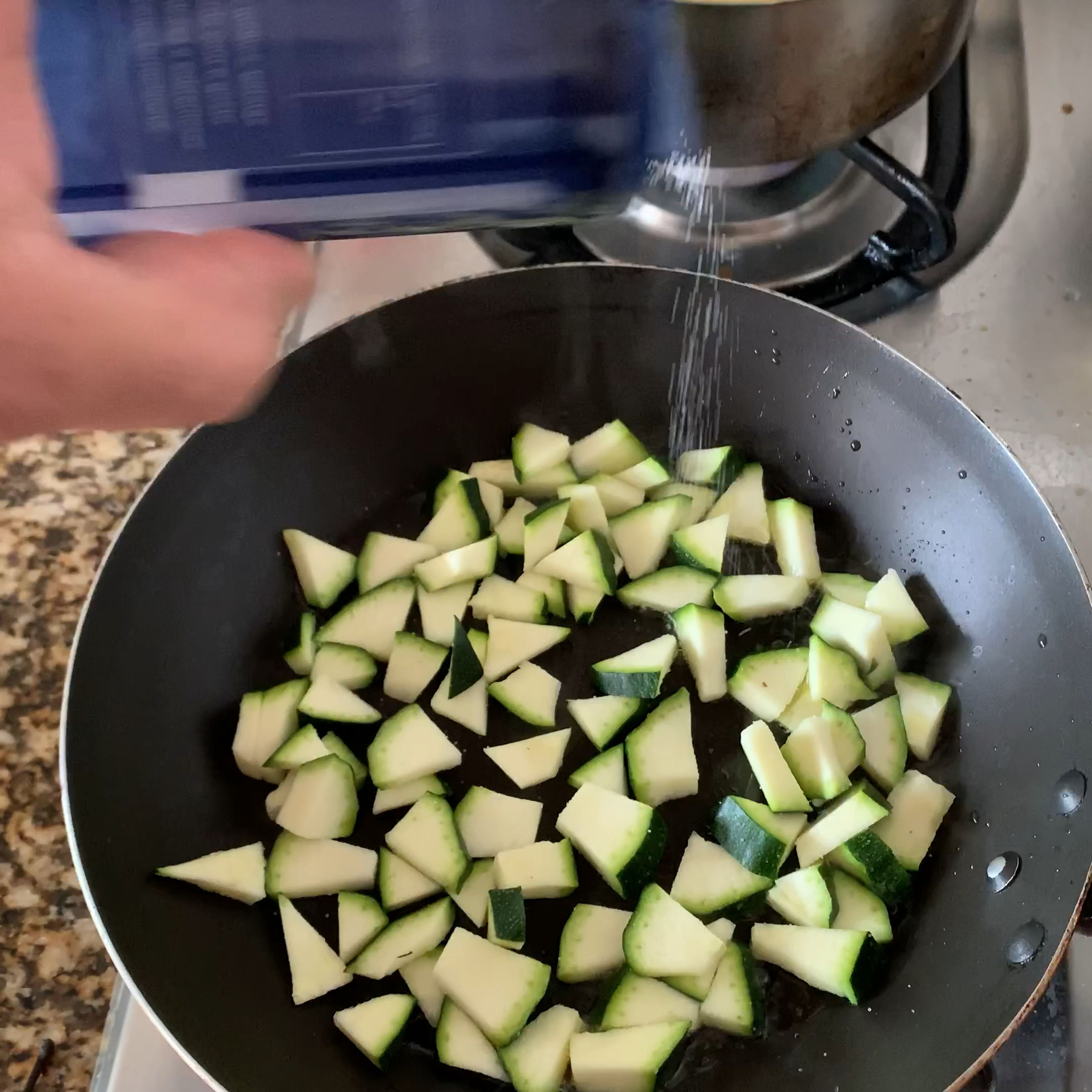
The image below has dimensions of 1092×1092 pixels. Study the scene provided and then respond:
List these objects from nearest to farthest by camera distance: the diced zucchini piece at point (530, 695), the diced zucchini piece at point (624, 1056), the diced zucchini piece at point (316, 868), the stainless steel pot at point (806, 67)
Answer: the stainless steel pot at point (806, 67), the diced zucchini piece at point (624, 1056), the diced zucchini piece at point (316, 868), the diced zucchini piece at point (530, 695)

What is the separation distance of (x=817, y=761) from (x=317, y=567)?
0.51 m

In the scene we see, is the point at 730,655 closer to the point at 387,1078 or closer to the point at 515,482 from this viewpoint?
the point at 515,482

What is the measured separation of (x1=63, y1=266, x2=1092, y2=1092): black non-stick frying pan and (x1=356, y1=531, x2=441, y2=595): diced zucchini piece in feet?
0.17

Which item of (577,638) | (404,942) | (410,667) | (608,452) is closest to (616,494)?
(608,452)

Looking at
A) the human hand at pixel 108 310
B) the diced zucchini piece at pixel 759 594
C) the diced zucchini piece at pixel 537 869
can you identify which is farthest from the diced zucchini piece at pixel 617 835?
the human hand at pixel 108 310

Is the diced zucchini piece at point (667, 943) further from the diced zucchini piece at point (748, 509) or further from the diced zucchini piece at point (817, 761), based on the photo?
the diced zucchini piece at point (748, 509)

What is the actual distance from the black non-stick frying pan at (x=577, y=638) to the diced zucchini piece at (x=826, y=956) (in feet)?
0.06

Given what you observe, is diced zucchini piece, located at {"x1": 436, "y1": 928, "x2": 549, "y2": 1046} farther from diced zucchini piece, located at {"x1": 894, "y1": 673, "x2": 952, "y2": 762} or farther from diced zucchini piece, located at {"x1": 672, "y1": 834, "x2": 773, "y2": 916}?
diced zucchini piece, located at {"x1": 894, "y1": 673, "x2": 952, "y2": 762}

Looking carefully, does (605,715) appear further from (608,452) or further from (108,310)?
(108,310)

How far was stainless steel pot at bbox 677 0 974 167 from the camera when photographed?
682 mm

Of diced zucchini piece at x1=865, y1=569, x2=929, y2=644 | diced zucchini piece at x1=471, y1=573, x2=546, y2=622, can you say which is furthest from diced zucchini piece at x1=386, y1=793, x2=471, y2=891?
diced zucchini piece at x1=865, y1=569, x2=929, y2=644

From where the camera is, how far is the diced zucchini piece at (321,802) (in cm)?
92

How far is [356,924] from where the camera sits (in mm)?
890

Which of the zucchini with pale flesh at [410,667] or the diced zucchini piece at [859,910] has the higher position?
the zucchini with pale flesh at [410,667]
